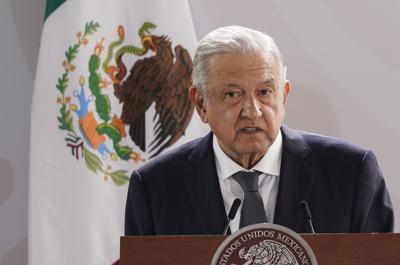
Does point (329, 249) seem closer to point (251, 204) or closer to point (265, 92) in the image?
point (251, 204)

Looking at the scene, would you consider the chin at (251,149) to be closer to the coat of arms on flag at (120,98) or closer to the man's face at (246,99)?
the man's face at (246,99)

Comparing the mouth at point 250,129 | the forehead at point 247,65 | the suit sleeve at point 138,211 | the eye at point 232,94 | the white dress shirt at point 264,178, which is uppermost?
the forehead at point 247,65

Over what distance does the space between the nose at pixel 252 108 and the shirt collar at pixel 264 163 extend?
0.60ft

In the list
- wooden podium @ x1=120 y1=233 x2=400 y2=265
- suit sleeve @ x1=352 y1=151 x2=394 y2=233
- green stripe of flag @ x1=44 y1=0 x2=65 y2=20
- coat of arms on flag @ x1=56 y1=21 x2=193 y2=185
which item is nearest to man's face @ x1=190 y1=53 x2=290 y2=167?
suit sleeve @ x1=352 y1=151 x2=394 y2=233

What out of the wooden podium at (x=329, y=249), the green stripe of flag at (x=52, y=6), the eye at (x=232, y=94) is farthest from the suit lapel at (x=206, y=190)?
the green stripe of flag at (x=52, y=6)

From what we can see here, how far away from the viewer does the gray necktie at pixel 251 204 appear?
208 cm

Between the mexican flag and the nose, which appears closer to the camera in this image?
the nose

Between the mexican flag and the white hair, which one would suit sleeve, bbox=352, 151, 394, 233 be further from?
the mexican flag

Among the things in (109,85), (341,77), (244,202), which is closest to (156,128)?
(109,85)

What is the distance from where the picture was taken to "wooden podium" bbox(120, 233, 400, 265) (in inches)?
61.1

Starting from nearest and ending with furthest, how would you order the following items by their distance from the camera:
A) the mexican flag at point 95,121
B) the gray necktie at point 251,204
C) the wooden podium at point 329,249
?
the wooden podium at point 329,249 < the gray necktie at point 251,204 < the mexican flag at point 95,121

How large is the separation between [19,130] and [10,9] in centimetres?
59

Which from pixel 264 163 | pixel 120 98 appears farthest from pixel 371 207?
pixel 120 98

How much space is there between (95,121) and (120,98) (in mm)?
149
